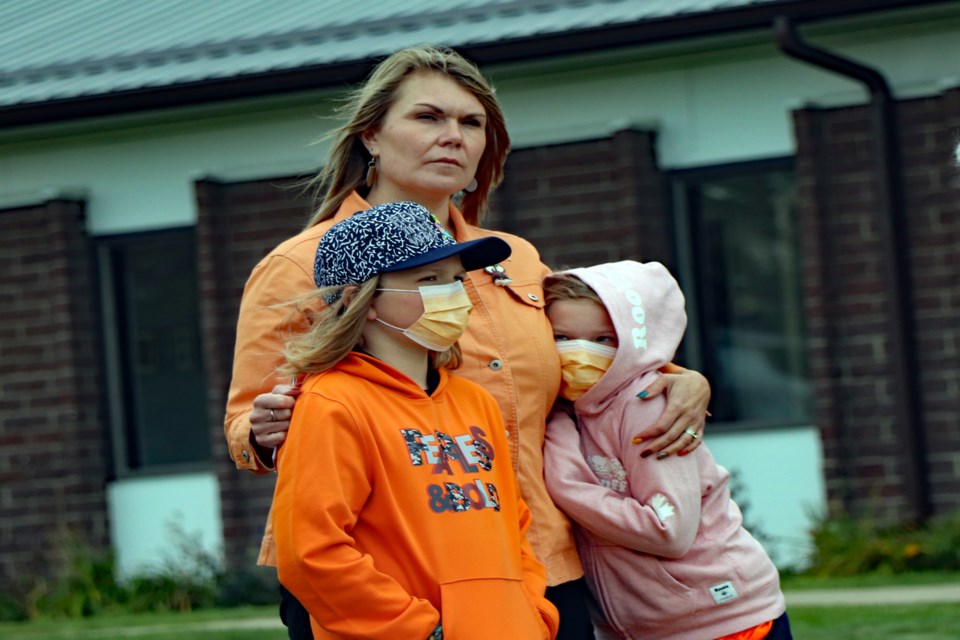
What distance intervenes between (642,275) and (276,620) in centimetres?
550

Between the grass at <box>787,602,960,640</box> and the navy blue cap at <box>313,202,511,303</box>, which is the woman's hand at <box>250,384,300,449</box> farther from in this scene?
the grass at <box>787,602,960,640</box>

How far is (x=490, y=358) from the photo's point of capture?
12.4 ft

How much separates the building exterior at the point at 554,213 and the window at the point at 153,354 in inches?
0.7

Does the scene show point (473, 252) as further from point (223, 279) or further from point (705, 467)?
point (223, 279)

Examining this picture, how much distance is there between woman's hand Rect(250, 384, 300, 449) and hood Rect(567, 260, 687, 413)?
78 centimetres

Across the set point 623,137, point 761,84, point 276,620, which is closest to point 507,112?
point 623,137

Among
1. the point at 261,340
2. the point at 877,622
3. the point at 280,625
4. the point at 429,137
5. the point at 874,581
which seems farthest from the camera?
the point at 874,581

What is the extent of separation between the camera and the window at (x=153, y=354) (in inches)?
482

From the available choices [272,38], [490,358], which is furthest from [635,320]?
[272,38]

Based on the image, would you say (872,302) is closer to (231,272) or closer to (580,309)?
(231,272)

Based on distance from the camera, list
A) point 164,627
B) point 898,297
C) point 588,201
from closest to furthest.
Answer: point 164,627, point 898,297, point 588,201

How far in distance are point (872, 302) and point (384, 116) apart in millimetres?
6966

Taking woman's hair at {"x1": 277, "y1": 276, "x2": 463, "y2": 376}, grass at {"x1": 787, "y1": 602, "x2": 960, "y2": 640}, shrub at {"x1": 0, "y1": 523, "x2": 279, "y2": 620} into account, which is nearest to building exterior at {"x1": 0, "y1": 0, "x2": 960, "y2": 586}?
shrub at {"x1": 0, "y1": 523, "x2": 279, "y2": 620}

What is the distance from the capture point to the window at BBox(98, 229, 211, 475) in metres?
12.2
